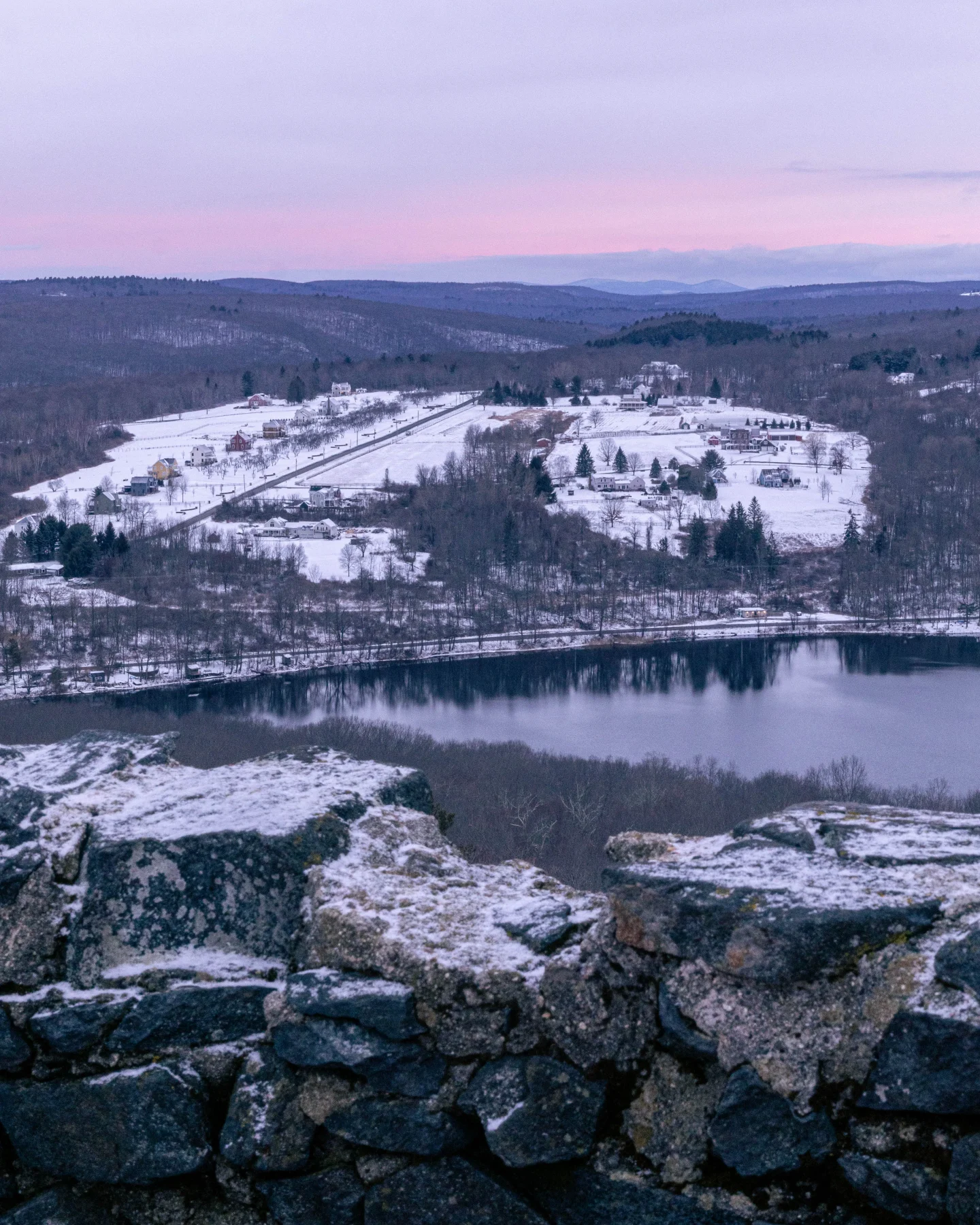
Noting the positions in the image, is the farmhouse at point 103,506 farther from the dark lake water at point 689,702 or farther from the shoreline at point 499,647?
the dark lake water at point 689,702

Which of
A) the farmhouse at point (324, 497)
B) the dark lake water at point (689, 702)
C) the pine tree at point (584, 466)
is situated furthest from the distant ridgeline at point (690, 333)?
the dark lake water at point (689, 702)

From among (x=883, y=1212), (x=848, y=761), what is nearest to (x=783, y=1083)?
(x=883, y=1212)

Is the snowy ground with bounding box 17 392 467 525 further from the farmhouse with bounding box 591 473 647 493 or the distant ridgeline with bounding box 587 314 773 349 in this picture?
the distant ridgeline with bounding box 587 314 773 349

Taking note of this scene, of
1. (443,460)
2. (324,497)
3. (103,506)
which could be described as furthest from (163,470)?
(443,460)

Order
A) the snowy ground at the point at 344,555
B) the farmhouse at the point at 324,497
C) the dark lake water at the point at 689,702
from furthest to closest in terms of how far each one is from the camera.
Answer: the farmhouse at the point at 324,497 < the snowy ground at the point at 344,555 < the dark lake water at the point at 689,702

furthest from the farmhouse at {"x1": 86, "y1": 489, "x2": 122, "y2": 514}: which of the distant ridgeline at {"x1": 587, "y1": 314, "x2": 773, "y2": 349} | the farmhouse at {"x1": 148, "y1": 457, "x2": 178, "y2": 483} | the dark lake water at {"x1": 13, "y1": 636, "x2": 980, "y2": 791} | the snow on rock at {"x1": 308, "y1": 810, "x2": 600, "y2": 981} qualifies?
the distant ridgeline at {"x1": 587, "y1": 314, "x2": 773, "y2": 349}

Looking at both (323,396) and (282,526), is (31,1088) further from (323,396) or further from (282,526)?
(323,396)
